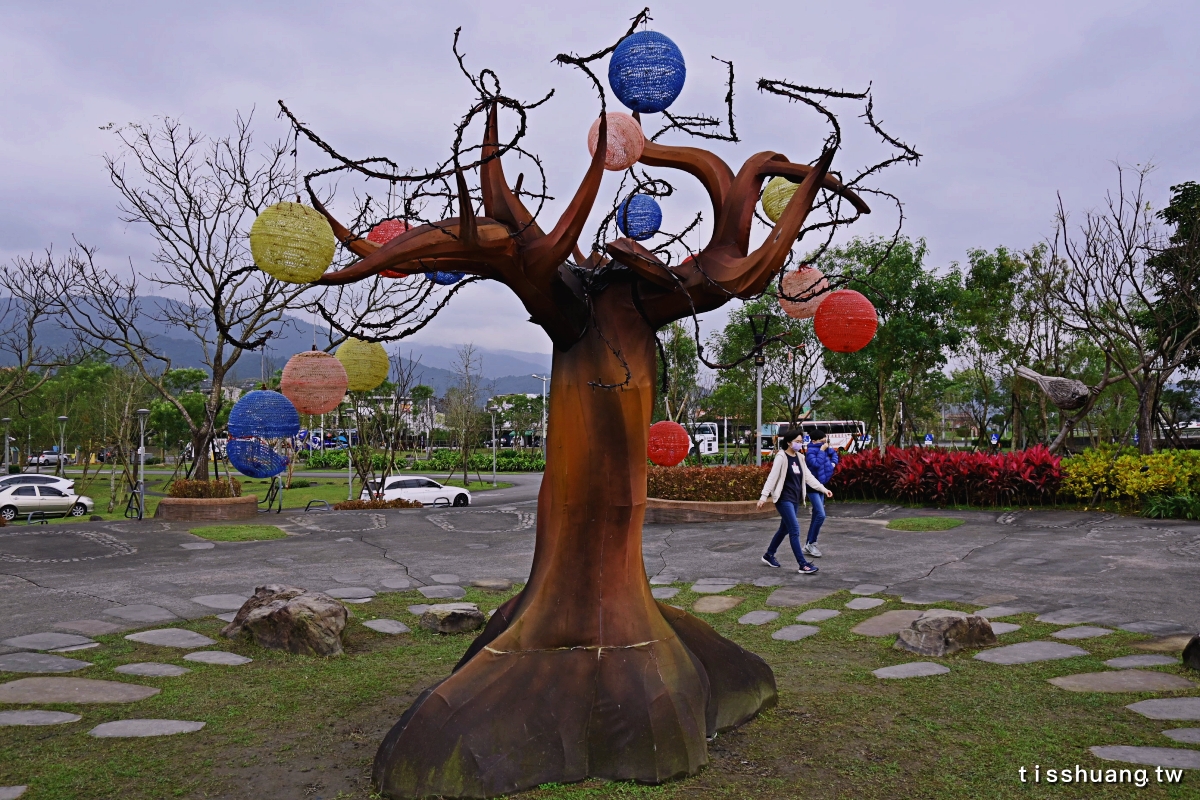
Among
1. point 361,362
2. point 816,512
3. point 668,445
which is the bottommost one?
point 816,512

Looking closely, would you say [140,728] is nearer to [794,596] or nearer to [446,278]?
[446,278]

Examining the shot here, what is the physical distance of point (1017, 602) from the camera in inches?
277

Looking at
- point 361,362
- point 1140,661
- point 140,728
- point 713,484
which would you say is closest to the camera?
point 140,728

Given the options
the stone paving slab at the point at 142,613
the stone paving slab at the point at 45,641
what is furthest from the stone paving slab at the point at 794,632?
the stone paving slab at the point at 45,641

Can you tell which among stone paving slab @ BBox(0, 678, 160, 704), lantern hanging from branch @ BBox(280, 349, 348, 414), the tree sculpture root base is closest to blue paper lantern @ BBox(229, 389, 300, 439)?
lantern hanging from branch @ BBox(280, 349, 348, 414)

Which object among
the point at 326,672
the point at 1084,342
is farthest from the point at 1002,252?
the point at 326,672

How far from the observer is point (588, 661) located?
3822 millimetres

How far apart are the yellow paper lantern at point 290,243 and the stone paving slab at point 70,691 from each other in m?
2.96

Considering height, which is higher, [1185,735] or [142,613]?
[1185,735]

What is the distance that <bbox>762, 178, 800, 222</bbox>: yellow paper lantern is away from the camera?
185 inches

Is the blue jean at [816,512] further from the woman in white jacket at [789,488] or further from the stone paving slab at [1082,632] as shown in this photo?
the stone paving slab at [1082,632]

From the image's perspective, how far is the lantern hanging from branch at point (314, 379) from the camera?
5.13 metres

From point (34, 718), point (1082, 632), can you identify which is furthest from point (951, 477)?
point (34, 718)

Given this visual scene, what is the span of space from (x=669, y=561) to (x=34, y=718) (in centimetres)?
683
